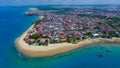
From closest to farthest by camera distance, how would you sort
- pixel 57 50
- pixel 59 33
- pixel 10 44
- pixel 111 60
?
pixel 111 60, pixel 57 50, pixel 10 44, pixel 59 33

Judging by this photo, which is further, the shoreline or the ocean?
the shoreline

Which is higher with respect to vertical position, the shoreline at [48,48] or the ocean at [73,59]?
the shoreline at [48,48]

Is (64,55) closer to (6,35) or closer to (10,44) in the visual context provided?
(10,44)

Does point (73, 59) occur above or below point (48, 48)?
below

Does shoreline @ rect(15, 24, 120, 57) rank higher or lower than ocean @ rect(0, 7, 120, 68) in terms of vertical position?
higher

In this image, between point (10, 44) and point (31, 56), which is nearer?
point (31, 56)

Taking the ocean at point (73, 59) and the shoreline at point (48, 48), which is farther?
the shoreline at point (48, 48)

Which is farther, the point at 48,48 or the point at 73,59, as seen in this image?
the point at 48,48

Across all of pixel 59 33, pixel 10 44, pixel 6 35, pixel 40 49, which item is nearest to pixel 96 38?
pixel 59 33

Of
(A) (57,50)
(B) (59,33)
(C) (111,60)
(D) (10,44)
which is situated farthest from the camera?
(B) (59,33)
